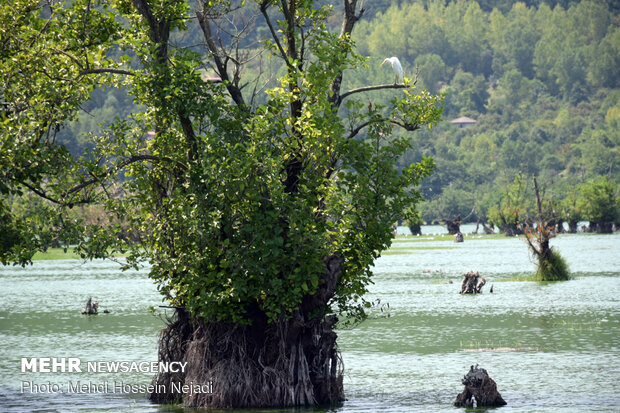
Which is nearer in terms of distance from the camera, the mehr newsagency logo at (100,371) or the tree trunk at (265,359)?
the tree trunk at (265,359)

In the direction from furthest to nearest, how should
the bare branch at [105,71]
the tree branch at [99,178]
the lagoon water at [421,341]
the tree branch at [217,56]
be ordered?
the lagoon water at [421,341] → the tree branch at [217,56] → the bare branch at [105,71] → the tree branch at [99,178]

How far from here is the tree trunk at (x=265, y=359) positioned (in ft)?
62.8

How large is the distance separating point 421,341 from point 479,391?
10.5m

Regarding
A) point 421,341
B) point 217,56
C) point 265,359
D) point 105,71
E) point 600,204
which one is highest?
point 600,204

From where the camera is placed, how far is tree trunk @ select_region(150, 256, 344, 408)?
62.8 feet

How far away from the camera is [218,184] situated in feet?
61.0

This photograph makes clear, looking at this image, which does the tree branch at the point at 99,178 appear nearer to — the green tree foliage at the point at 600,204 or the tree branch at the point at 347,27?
the tree branch at the point at 347,27

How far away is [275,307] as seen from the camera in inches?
736

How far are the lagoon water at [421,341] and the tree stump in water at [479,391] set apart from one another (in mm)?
329

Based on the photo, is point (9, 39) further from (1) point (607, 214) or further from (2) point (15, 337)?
(1) point (607, 214)

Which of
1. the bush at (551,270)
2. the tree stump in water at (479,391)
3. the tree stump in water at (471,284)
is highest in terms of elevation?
the bush at (551,270)

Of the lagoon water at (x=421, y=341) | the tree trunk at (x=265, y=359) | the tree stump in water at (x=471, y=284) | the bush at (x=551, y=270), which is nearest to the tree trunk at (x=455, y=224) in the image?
the lagoon water at (x=421, y=341)

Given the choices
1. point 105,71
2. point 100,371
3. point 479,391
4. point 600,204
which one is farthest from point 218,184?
point 600,204

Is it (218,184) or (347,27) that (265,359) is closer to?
(218,184)
